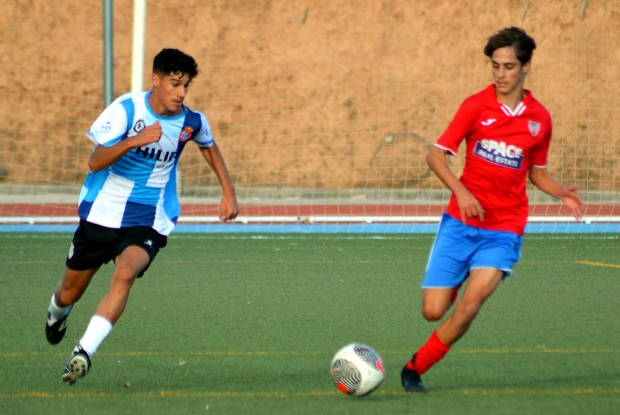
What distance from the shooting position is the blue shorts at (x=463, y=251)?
459 cm

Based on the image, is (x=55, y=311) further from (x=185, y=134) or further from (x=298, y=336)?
(x=298, y=336)

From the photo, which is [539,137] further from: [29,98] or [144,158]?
[29,98]

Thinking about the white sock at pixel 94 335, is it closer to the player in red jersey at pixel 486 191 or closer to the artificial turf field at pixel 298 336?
the artificial turf field at pixel 298 336

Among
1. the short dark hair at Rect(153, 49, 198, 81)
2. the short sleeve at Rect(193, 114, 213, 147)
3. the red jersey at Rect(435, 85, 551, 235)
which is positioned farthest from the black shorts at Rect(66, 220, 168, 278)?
the red jersey at Rect(435, 85, 551, 235)

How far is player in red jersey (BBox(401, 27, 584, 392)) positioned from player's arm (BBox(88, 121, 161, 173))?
1321 mm

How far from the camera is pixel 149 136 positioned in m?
4.54

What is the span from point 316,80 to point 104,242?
45.7 ft

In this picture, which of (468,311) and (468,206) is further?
(468,311)

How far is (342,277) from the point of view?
8492mm

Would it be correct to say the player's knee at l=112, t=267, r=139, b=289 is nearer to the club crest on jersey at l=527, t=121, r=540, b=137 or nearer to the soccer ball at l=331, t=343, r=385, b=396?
the soccer ball at l=331, t=343, r=385, b=396

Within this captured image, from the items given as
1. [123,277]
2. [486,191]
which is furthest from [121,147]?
[486,191]

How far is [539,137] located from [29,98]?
1448 cm

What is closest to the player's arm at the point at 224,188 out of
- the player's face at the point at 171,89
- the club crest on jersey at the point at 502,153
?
the player's face at the point at 171,89

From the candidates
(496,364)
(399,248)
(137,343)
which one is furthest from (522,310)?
(399,248)
